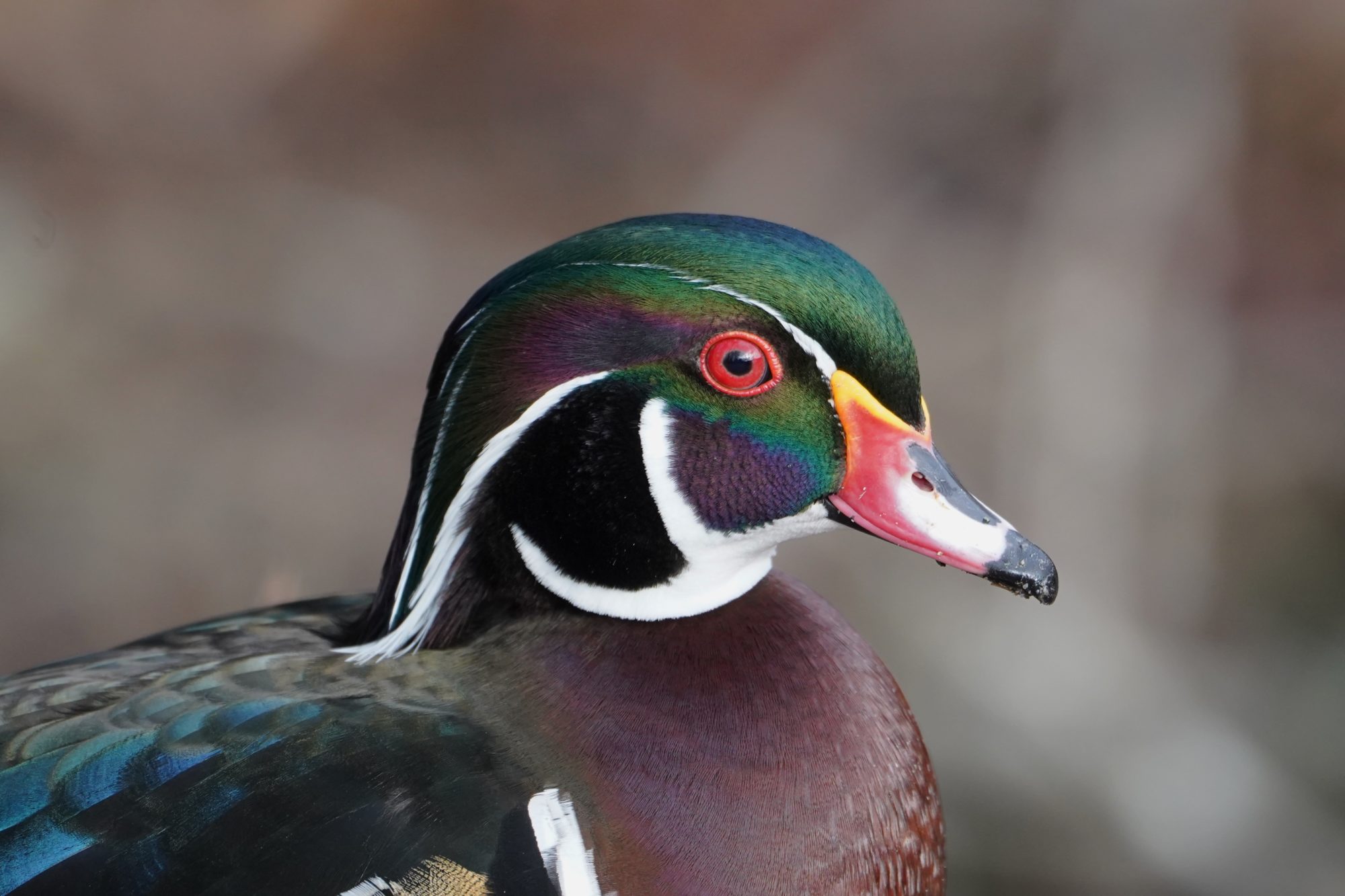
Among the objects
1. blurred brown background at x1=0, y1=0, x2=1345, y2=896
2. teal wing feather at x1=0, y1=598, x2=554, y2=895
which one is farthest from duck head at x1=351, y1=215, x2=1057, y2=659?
blurred brown background at x1=0, y1=0, x2=1345, y2=896

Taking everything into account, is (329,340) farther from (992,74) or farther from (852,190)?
(992,74)

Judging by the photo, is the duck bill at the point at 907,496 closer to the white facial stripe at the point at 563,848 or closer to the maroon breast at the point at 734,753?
the maroon breast at the point at 734,753

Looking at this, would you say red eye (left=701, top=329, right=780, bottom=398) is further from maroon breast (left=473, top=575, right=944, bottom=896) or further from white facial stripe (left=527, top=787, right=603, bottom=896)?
white facial stripe (left=527, top=787, right=603, bottom=896)

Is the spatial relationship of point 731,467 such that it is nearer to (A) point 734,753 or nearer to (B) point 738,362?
(B) point 738,362

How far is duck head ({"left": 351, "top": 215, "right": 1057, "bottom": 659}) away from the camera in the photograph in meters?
1.07

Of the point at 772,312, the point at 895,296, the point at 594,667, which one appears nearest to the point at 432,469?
the point at 594,667

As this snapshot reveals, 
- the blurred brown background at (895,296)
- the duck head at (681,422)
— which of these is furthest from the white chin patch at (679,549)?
the blurred brown background at (895,296)

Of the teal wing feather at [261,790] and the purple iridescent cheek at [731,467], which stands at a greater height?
the purple iridescent cheek at [731,467]

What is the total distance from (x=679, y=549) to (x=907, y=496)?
7.9 inches

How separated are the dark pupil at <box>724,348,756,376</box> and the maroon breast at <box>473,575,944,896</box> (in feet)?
0.77

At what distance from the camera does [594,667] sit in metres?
1.12

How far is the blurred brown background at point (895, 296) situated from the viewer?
255 centimetres

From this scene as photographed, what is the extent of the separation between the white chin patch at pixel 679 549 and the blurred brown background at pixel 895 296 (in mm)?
1489

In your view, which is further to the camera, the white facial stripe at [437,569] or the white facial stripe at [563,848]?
the white facial stripe at [437,569]
